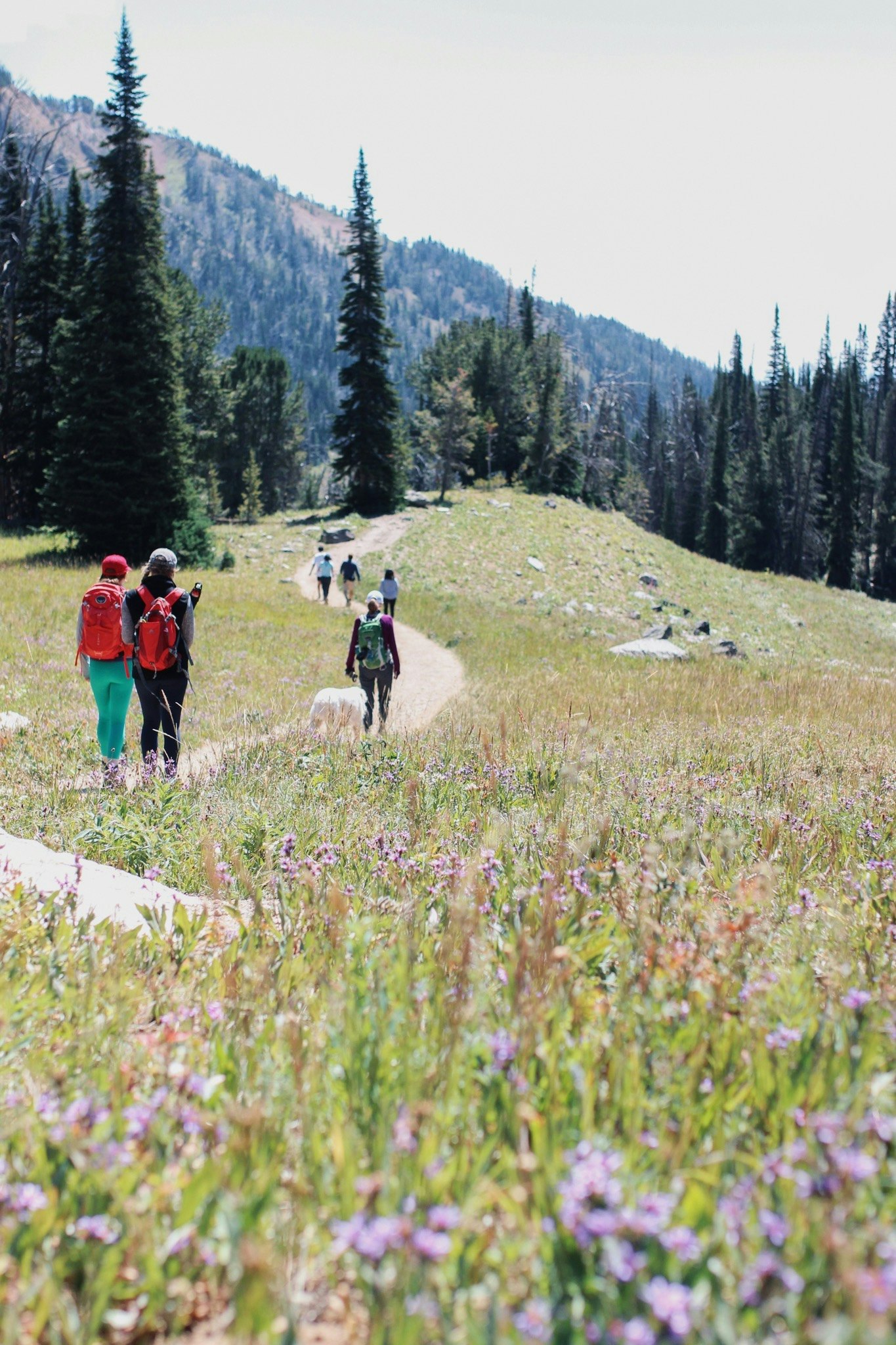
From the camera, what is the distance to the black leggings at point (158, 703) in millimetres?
7746

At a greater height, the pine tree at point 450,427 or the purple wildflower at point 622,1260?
the pine tree at point 450,427

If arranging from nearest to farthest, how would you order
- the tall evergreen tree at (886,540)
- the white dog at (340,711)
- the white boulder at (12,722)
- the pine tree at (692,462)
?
the white boulder at (12,722)
the white dog at (340,711)
the tall evergreen tree at (886,540)
the pine tree at (692,462)

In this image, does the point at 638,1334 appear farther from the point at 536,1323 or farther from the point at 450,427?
the point at 450,427

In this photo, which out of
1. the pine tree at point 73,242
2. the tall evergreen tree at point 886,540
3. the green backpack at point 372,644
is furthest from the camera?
the tall evergreen tree at point 886,540

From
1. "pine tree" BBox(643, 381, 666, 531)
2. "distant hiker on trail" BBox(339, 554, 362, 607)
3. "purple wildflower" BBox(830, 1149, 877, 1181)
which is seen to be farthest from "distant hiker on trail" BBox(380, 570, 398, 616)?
"pine tree" BBox(643, 381, 666, 531)

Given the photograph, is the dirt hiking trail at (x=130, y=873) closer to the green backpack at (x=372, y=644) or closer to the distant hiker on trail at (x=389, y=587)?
the green backpack at (x=372, y=644)

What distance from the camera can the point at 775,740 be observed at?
8844 mm

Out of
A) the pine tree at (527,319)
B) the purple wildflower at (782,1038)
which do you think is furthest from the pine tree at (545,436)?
the purple wildflower at (782,1038)

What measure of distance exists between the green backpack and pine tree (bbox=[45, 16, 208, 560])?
68.7 ft

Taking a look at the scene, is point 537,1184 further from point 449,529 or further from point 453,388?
point 453,388

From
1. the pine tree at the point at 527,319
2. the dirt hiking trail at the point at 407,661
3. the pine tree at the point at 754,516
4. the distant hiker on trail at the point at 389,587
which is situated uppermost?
the pine tree at the point at 527,319

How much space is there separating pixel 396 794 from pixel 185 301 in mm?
56278

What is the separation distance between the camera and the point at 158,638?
755cm

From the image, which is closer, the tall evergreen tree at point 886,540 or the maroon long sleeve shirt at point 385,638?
the maroon long sleeve shirt at point 385,638
